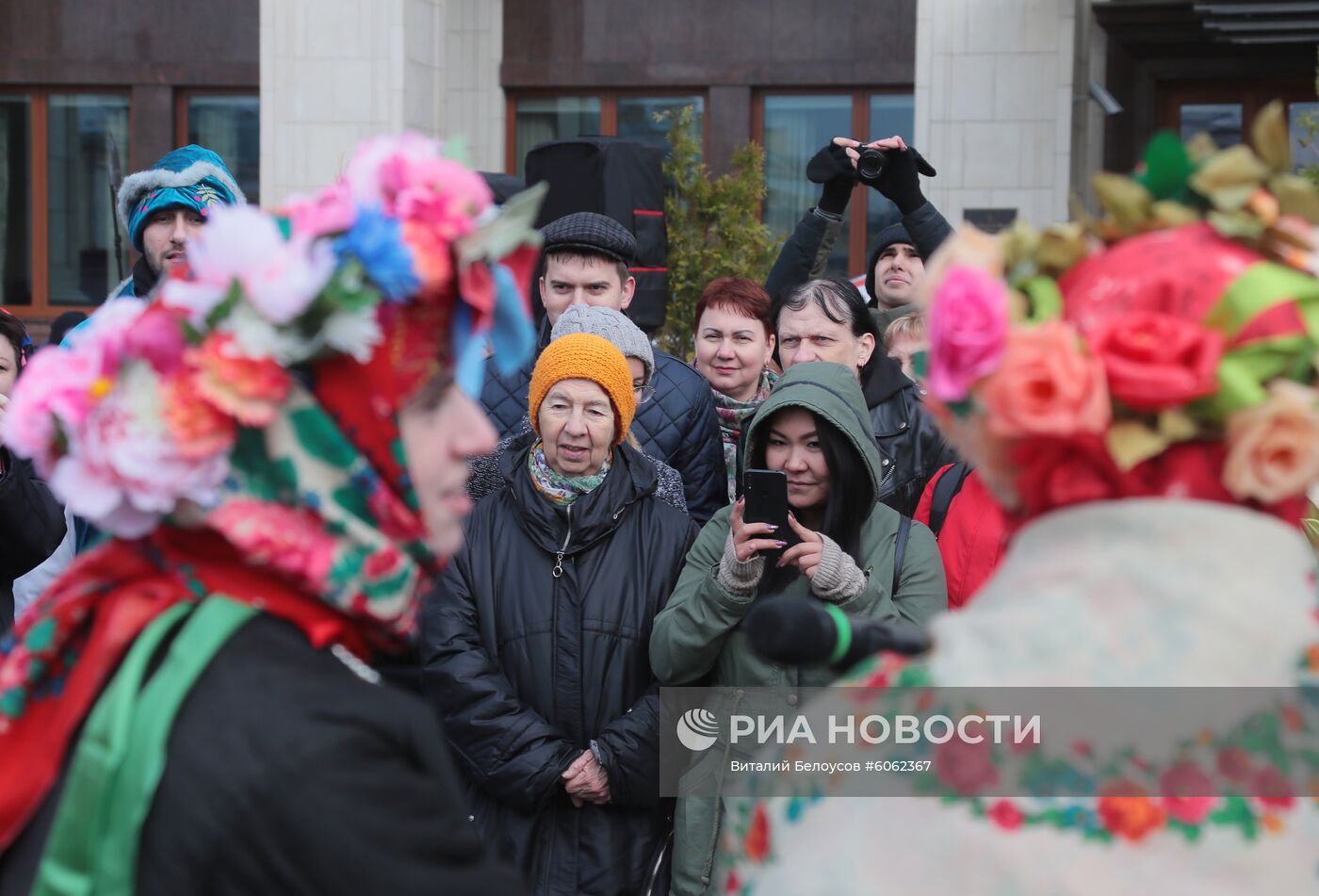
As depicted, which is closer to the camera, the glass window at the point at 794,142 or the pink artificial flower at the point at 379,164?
the pink artificial flower at the point at 379,164

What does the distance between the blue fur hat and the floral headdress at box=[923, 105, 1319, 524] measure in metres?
2.92

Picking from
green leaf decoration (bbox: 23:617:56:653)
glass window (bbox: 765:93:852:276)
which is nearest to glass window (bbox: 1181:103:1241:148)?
glass window (bbox: 765:93:852:276)

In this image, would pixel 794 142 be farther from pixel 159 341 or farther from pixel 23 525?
pixel 159 341

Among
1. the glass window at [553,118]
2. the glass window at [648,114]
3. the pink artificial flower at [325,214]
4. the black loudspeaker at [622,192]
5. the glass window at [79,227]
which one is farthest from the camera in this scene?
the glass window at [79,227]

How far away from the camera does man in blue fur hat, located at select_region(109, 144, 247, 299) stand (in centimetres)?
416

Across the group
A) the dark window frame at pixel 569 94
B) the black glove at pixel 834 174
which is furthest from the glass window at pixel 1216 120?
the black glove at pixel 834 174

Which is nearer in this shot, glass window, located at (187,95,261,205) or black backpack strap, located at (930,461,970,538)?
black backpack strap, located at (930,461,970,538)

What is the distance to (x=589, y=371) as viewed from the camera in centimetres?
411

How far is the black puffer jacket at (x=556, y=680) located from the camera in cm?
382

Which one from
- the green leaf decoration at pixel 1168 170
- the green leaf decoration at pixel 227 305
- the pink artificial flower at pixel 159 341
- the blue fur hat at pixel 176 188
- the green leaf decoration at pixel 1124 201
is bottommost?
the pink artificial flower at pixel 159 341

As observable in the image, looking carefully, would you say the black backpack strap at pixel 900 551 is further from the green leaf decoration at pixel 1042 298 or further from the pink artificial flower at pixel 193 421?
the pink artificial flower at pixel 193 421

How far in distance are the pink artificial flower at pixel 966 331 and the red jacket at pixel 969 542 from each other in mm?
2141

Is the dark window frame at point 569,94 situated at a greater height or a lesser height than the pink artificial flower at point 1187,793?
greater

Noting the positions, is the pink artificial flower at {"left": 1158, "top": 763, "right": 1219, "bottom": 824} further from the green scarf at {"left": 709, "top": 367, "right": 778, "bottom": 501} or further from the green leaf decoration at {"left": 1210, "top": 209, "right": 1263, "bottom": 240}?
the green scarf at {"left": 709, "top": 367, "right": 778, "bottom": 501}
